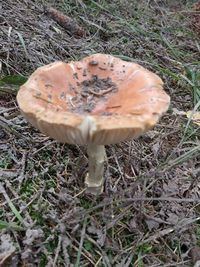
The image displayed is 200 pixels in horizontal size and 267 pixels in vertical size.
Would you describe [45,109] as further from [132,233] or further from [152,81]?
[132,233]

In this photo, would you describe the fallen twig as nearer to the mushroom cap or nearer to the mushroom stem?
the mushroom cap

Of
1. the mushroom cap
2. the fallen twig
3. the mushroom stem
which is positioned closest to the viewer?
the mushroom cap

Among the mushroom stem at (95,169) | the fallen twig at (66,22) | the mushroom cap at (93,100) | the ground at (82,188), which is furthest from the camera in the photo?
the fallen twig at (66,22)

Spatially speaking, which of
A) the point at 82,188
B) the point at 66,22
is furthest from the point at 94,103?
the point at 66,22

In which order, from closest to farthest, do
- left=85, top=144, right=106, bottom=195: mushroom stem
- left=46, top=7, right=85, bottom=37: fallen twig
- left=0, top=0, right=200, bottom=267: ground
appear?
left=0, top=0, right=200, bottom=267: ground < left=85, top=144, right=106, bottom=195: mushroom stem < left=46, top=7, right=85, bottom=37: fallen twig

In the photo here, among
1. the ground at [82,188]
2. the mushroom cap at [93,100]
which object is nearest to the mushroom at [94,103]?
the mushroom cap at [93,100]

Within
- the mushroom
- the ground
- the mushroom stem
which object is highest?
the mushroom

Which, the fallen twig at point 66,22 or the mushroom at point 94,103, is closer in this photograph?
the mushroom at point 94,103

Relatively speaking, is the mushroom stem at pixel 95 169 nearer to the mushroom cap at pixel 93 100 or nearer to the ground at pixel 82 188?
the ground at pixel 82 188

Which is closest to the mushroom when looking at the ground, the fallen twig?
the ground
